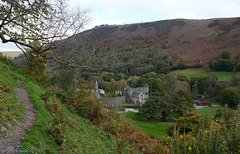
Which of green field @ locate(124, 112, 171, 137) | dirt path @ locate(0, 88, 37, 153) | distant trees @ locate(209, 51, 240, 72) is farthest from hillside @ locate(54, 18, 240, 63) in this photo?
dirt path @ locate(0, 88, 37, 153)

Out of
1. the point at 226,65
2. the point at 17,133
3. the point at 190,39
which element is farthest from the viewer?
the point at 190,39

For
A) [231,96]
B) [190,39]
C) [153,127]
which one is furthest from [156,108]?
[190,39]

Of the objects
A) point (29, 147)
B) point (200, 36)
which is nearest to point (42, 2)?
point (29, 147)

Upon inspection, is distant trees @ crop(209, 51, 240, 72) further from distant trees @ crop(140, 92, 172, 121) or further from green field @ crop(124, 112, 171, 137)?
green field @ crop(124, 112, 171, 137)

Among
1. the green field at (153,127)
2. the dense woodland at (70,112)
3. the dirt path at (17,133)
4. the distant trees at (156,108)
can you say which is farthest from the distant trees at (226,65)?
the dirt path at (17,133)

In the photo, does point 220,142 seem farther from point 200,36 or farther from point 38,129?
point 200,36

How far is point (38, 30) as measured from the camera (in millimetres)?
6051

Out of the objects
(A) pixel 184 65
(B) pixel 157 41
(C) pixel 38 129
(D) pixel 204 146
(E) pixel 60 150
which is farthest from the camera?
(B) pixel 157 41

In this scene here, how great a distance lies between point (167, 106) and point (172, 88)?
24.8m

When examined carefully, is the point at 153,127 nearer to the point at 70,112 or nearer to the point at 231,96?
the point at 70,112

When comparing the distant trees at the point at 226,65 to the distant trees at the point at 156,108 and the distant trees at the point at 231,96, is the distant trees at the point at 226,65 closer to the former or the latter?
the distant trees at the point at 231,96

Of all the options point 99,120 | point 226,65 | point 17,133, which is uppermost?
point 17,133

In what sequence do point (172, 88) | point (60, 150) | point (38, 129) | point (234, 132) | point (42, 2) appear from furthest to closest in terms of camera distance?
point (172, 88) < point (42, 2) < point (38, 129) < point (60, 150) < point (234, 132)

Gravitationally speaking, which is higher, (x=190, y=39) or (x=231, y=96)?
(x=190, y=39)
